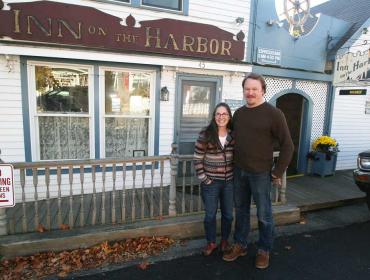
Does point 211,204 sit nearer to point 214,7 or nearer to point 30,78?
point 30,78

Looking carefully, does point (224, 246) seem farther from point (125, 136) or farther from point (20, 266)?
point (125, 136)

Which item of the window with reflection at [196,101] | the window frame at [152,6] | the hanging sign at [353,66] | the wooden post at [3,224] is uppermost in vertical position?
the window frame at [152,6]

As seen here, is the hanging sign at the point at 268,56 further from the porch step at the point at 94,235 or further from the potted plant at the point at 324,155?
the porch step at the point at 94,235

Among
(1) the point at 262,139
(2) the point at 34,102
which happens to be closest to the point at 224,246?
(1) the point at 262,139

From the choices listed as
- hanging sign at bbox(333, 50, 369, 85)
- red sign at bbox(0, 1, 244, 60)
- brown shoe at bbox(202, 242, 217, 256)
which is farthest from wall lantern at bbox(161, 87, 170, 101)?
hanging sign at bbox(333, 50, 369, 85)

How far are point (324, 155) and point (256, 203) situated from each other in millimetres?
4678

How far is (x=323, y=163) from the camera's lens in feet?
22.9

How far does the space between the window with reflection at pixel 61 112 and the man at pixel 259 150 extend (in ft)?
10.1

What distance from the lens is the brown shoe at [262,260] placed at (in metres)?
3.23

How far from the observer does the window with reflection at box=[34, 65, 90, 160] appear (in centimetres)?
480

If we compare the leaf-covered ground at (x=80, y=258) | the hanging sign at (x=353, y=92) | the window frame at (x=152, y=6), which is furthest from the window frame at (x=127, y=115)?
the hanging sign at (x=353, y=92)

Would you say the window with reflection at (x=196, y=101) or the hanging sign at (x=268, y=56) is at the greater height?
the hanging sign at (x=268, y=56)

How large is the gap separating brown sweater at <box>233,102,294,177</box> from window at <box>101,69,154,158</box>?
282 centimetres

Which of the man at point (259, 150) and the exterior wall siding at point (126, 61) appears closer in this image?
the man at point (259, 150)
